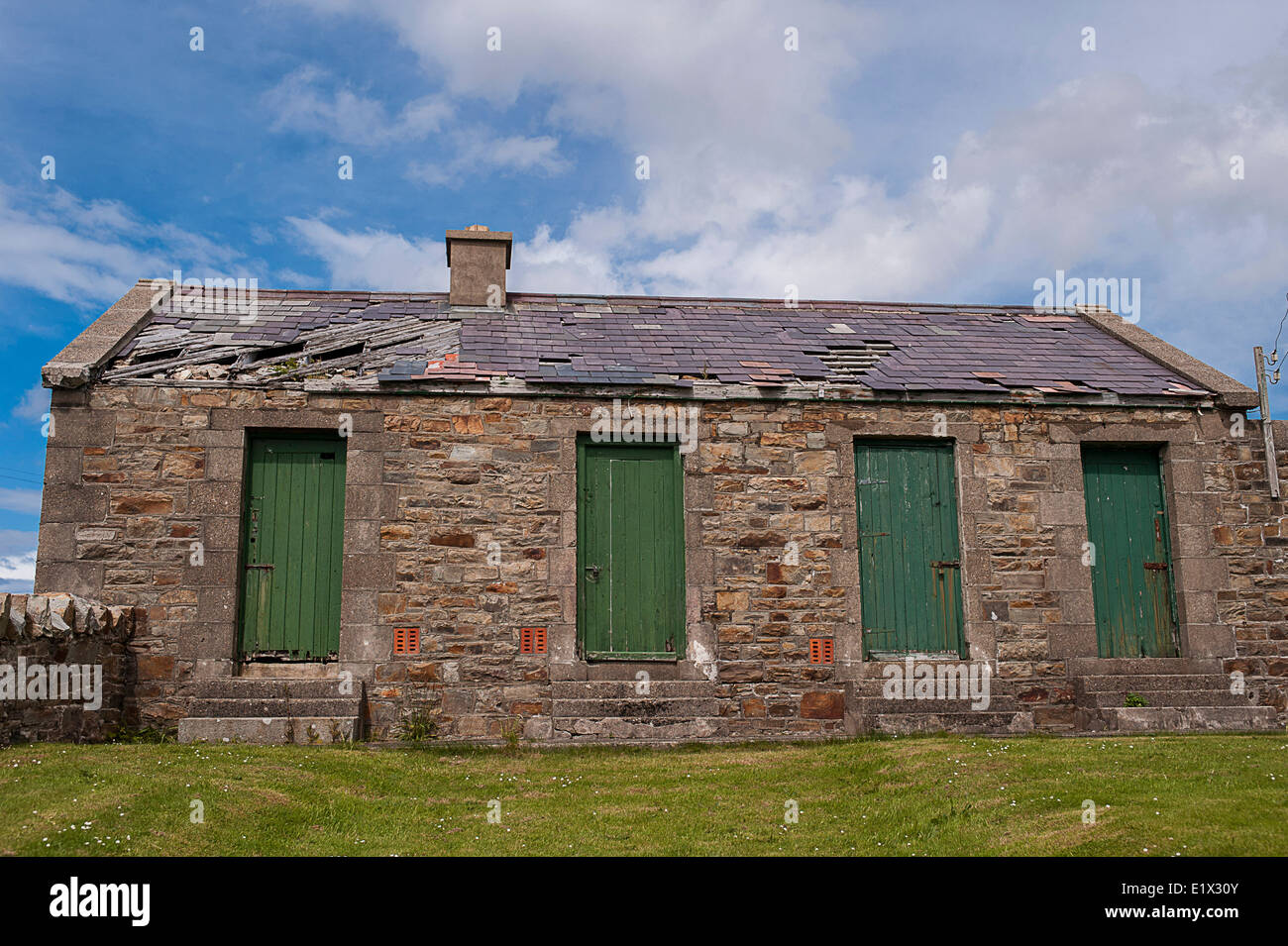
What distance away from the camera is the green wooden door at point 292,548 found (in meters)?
10.6

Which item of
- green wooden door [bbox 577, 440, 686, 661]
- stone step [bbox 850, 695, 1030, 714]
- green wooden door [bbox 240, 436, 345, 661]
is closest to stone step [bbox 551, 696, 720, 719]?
green wooden door [bbox 577, 440, 686, 661]

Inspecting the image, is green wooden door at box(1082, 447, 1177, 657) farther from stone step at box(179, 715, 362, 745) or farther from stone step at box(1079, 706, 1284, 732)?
stone step at box(179, 715, 362, 745)

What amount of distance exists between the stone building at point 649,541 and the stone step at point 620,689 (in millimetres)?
41

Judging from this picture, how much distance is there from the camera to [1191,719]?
1022 cm

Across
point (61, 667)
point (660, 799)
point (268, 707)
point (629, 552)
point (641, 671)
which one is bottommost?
point (660, 799)

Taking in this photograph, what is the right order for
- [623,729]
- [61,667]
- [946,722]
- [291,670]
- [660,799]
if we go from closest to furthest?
1. [660,799]
2. [61,667]
3. [623,729]
4. [946,722]
5. [291,670]

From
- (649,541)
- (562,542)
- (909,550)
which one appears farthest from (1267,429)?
(562,542)

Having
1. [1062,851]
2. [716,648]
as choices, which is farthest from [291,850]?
[716,648]

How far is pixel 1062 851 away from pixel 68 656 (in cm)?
803

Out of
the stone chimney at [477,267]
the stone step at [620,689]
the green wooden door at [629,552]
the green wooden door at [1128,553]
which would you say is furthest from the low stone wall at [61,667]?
the green wooden door at [1128,553]

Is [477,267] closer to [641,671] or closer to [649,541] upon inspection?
[649,541]

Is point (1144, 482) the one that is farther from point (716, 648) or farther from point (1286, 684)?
point (716, 648)

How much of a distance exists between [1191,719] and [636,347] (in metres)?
7.12

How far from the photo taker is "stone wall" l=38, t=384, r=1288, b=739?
1031 centimetres
